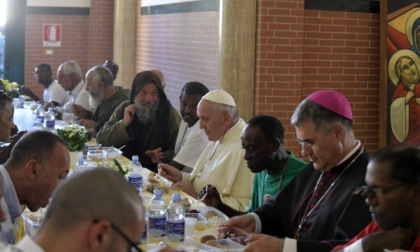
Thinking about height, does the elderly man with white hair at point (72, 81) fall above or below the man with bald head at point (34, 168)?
above

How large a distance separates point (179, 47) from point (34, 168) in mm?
7669

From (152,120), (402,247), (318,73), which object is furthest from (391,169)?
(318,73)

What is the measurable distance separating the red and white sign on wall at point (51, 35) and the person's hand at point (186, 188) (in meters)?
9.57

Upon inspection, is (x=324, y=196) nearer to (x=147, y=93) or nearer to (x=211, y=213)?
(x=211, y=213)

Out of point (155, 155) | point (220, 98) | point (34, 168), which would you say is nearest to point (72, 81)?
point (155, 155)

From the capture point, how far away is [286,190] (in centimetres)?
476

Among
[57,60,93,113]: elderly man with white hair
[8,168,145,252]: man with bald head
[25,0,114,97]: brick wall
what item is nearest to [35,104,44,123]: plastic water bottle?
[57,60,93,113]: elderly man with white hair

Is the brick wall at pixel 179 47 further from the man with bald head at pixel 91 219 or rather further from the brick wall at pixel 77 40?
the man with bald head at pixel 91 219

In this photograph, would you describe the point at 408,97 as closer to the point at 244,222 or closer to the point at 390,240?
the point at 244,222

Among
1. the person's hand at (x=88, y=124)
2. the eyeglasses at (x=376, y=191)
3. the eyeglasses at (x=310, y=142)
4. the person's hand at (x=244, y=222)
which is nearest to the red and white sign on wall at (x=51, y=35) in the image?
the person's hand at (x=88, y=124)

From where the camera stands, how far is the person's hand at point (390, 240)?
3188 millimetres

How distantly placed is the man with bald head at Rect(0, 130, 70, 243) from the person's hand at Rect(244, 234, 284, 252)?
3.36 feet

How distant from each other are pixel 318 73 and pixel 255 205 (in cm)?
351

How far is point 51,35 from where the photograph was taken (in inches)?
583
